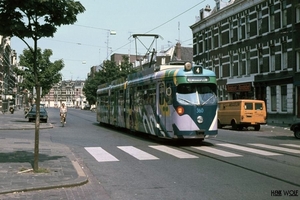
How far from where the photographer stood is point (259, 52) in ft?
121

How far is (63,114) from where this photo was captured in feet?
91.2

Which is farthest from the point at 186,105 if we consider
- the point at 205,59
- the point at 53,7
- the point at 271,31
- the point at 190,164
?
the point at 205,59

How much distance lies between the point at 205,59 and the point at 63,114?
2435 cm

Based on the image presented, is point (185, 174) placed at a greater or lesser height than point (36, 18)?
lesser

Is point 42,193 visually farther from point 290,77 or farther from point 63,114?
point 290,77

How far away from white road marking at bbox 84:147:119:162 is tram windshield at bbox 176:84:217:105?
3.33 metres

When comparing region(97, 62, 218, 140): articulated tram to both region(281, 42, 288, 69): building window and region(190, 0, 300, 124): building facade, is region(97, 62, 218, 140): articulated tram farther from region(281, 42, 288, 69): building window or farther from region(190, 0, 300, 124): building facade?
region(281, 42, 288, 69): building window

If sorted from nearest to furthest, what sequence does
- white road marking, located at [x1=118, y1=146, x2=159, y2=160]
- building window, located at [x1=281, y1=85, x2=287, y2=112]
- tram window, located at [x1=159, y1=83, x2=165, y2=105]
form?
white road marking, located at [x1=118, y1=146, x2=159, y2=160] < tram window, located at [x1=159, y1=83, x2=165, y2=105] < building window, located at [x1=281, y1=85, x2=287, y2=112]

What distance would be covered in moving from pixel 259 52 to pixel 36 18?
30642 millimetres

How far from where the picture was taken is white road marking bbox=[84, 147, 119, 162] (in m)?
11.5

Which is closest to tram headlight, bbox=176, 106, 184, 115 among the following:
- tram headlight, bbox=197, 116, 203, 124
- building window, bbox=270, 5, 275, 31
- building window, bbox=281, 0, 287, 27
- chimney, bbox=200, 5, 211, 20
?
tram headlight, bbox=197, 116, 203, 124

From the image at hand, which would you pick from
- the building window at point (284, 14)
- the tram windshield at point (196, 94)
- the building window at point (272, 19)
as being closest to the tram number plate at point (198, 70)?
the tram windshield at point (196, 94)

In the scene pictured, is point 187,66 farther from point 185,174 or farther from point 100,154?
point 185,174

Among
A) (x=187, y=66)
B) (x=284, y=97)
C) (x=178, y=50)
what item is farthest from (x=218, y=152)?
(x=178, y=50)
